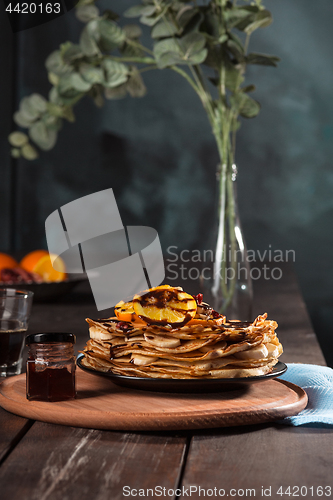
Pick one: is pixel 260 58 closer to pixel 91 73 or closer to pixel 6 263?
pixel 91 73

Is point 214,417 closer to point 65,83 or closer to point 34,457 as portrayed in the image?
point 34,457

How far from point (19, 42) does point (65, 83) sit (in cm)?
253

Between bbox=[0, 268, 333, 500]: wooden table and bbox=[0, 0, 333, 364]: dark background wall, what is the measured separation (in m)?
3.17

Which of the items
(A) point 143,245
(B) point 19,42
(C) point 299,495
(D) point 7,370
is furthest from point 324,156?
(C) point 299,495

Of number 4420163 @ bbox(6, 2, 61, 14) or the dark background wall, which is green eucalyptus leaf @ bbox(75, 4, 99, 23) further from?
the dark background wall

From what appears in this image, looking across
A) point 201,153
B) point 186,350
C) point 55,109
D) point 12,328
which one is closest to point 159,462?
point 186,350

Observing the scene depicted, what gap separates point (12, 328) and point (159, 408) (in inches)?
16.2

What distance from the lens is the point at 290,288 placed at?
208 cm

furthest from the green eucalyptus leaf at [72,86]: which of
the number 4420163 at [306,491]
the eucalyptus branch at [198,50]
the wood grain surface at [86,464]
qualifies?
the number 4420163 at [306,491]

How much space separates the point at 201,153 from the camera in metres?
3.79

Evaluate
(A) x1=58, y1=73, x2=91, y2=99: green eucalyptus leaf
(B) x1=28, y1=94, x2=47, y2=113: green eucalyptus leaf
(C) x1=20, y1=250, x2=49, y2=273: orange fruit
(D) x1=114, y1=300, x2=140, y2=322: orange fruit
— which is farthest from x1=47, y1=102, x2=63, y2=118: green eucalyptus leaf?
(D) x1=114, y1=300, x2=140, y2=322: orange fruit

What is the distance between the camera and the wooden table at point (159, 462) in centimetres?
50

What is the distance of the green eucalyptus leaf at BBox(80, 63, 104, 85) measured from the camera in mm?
1602

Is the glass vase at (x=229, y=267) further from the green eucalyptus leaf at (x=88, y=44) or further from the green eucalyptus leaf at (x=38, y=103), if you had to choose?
the green eucalyptus leaf at (x=38, y=103)
